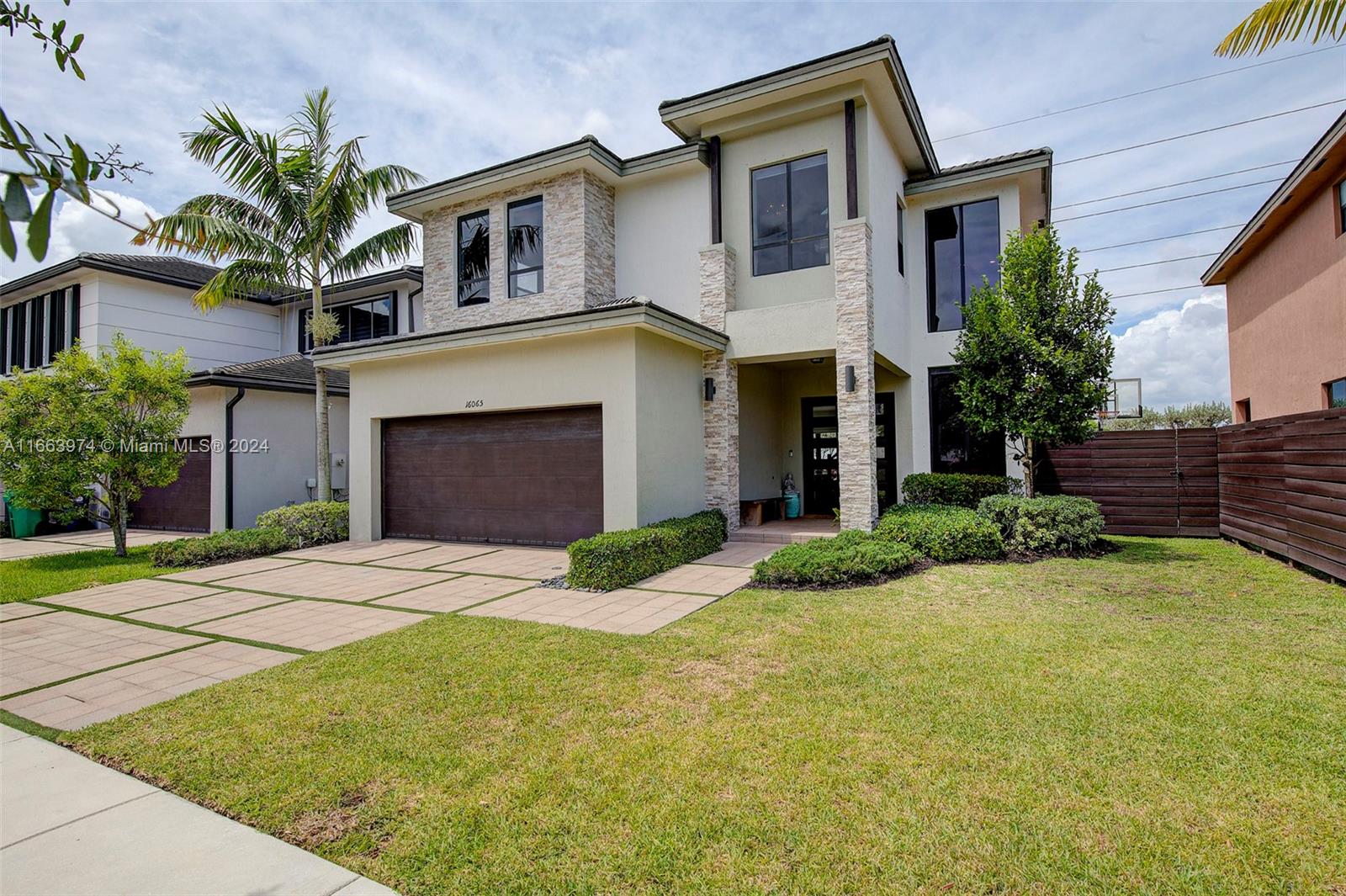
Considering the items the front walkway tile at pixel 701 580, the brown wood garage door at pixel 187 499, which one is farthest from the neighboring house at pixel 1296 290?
the brown wood garage door at pixel 187 499

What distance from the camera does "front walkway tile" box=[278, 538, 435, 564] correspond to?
10836 mm

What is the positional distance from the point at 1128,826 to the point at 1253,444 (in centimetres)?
923

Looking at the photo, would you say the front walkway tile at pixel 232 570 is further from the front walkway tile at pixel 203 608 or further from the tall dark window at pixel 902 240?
the tall dark window at pixel 902 240

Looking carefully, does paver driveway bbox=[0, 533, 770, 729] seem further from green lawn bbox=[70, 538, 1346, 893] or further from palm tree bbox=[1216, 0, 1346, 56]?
palm tree bbox=[1216, 0, 1346, 56]

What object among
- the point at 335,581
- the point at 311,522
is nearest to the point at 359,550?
the point at 311,522

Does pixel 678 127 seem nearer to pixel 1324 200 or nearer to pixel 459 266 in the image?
pixel 459 266

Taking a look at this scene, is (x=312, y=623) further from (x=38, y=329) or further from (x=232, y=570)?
(x=38, y=329)

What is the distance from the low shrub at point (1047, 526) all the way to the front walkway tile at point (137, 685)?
30.4 ft

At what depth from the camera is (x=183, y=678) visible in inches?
197

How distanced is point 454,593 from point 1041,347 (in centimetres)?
906

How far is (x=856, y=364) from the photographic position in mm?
10406

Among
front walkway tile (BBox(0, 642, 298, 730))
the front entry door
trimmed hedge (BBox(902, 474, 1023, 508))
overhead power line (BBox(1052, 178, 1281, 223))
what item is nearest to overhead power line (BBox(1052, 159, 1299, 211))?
overhead power line (BBox(1052, 178, 1281, 223))

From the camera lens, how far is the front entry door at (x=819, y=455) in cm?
1480

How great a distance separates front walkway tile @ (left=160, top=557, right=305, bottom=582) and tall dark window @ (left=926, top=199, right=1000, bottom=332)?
1311cm
